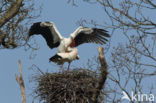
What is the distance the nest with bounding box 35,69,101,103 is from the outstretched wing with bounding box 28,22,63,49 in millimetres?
1738

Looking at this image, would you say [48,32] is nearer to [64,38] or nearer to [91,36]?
[64,38]

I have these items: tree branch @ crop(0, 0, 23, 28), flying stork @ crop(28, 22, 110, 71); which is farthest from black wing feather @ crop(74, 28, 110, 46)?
tree branch @ crop(0, 0, 23, 28)

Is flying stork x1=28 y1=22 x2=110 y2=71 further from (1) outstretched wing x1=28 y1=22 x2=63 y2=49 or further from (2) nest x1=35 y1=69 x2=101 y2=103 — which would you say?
(2) nest x1=35 y1=69 x2=101 y2=103

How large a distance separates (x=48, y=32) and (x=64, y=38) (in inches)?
21.8

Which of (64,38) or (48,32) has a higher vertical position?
(48,32)

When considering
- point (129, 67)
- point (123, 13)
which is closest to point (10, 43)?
point (129, 67)

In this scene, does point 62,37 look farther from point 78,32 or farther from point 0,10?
point 0,10

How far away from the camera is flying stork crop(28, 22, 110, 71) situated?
891cm

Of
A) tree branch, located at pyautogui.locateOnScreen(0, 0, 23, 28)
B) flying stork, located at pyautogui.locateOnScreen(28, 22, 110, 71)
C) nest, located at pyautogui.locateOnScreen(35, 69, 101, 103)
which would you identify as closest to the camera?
nest, located at pyautogui.locateOnScreen(35, 69, 101, 103)

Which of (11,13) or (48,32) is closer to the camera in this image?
(11,13)

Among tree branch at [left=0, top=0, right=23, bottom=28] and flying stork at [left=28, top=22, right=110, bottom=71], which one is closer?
flying stork at [left=28, top=22, right=110, bottom=71]

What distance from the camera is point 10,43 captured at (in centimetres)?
1042

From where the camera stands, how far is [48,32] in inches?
373

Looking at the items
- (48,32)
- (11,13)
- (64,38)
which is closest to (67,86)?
(64,38)
